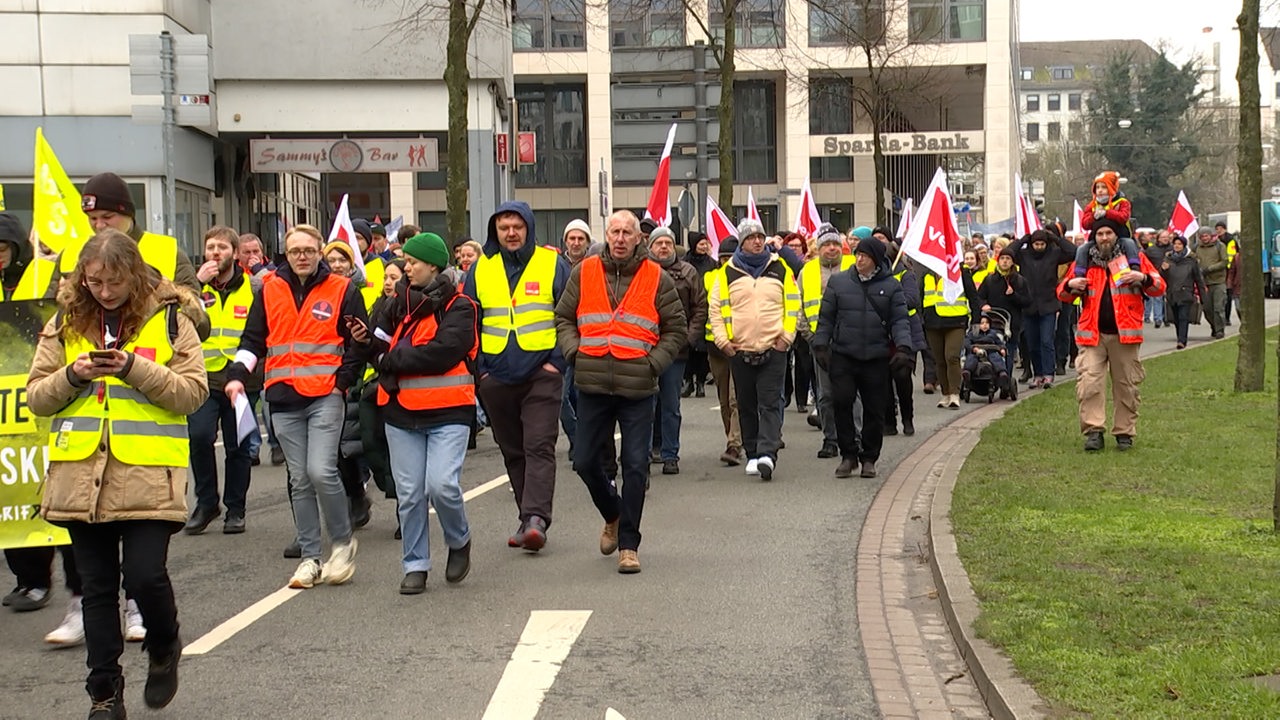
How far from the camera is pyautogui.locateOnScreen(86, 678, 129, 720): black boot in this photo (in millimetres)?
5535

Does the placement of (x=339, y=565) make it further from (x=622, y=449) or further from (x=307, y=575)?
(x=622, y=449)

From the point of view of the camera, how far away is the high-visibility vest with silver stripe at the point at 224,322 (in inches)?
409

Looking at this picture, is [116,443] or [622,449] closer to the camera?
[116,443]

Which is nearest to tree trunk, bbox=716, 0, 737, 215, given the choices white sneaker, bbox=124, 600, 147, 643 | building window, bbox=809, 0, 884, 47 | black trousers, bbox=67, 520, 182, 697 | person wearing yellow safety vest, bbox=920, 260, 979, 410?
building window, bbox=809, 0, 884, 47

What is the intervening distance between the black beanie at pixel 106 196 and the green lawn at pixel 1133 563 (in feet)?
14.0

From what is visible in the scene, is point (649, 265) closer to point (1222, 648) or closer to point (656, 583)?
point (656, 583)

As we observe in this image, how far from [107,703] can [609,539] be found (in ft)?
12.5

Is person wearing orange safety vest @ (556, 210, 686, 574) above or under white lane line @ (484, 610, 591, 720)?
above

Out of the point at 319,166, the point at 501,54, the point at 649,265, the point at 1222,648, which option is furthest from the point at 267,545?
the point at 501,54

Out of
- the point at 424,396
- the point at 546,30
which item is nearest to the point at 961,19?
the point at 546,30

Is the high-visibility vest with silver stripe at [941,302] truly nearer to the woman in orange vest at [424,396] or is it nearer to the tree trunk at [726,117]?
the tree trunk at [726,117]

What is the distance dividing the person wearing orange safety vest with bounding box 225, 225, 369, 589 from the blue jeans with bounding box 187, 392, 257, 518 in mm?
1723

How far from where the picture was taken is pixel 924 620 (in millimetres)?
7480

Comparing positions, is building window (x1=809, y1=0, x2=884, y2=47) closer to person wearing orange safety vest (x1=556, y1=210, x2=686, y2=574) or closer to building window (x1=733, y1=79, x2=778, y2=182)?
building window (x1=733, y1=79, x2=778, y2=182)
